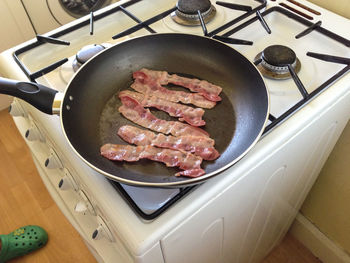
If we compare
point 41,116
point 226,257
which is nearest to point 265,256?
point 226,257

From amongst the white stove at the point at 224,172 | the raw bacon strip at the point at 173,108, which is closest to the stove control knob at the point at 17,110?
the white stove at the point at 224,172

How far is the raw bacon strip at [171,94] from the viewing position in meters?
0.64

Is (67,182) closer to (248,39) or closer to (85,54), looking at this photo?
(85,54)

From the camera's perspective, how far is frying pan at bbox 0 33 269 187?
21.4 inches

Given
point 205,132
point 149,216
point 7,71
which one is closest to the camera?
point 149,216

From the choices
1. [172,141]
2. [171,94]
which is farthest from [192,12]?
[172,141]

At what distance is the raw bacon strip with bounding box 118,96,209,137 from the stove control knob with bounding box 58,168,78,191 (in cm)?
16

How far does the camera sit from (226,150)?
0.57 m

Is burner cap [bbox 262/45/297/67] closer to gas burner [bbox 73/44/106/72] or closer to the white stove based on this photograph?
the white stove

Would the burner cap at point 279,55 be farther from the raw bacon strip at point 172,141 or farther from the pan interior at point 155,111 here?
the raw bacon strip at point 172,141

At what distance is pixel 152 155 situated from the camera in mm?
559

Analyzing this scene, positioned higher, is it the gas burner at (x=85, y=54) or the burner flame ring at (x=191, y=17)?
the gas burner at (x=85, y=54)

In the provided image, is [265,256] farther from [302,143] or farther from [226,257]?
[302,143]

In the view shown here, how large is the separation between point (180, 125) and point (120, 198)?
17 cm
